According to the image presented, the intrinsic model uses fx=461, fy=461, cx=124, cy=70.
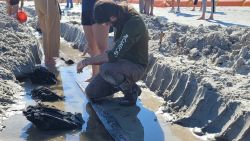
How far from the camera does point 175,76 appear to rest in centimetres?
696

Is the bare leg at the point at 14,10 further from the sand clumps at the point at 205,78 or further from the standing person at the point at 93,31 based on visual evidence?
the standing person at the point at 93,31

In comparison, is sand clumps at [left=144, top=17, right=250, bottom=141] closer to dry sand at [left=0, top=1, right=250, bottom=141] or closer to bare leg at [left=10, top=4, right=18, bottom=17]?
dry sand at [left=0, top=1, right=250, bottom=141]

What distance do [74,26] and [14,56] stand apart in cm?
652

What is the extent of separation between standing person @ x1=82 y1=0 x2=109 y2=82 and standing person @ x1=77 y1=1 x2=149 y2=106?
0.62 meters

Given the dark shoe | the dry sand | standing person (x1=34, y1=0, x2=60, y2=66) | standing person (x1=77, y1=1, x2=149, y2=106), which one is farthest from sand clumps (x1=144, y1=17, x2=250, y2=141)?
standing person (x1=34, y1=0, x2=60, y2=66)

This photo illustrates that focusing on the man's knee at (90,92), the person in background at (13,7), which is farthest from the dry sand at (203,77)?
the man's knee at (90,92)

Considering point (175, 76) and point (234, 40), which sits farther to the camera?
point (234, 40)

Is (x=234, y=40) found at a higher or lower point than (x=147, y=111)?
higher

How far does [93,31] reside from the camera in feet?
22.1

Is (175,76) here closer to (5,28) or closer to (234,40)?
(234,40)

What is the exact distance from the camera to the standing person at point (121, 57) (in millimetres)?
5590

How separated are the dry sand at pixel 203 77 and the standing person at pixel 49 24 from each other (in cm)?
38

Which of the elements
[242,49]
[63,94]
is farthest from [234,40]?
[63,94]

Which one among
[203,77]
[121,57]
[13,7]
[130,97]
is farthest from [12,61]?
[13,7]
